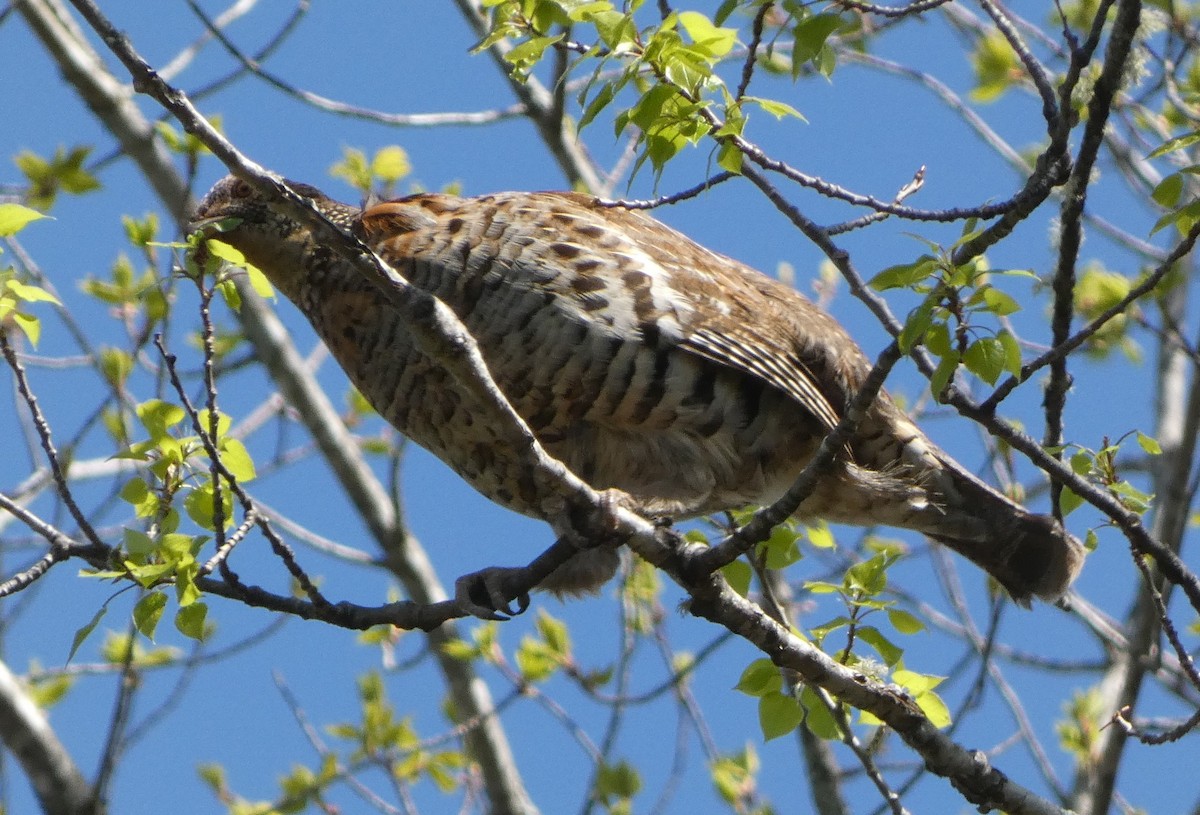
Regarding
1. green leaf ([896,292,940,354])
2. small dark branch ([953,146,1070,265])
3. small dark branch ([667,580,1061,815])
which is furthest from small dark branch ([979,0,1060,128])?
small dark branch ([667,580,1061,815])

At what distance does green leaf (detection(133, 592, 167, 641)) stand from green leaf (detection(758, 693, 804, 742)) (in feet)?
5.86

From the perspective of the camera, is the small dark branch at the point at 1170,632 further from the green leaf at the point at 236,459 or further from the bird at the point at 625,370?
the green leaf at the point at 236,459

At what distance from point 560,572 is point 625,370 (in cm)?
105

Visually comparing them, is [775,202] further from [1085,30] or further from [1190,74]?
[1085,30]

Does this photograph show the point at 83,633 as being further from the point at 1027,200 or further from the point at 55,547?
the point at 1027,200

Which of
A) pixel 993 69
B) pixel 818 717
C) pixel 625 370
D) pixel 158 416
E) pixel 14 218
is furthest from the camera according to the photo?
pixel 993 69

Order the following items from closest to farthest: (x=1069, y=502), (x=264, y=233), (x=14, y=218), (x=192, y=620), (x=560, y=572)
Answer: (x=14, y=218) < (x=192, y=620) < (x=1069, y=502) < (x=560, y=572) < (x=264, y=233)

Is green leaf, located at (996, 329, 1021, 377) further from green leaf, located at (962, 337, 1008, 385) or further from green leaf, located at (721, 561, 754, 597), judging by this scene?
green leaf, located at (721, 561, 754, 597)

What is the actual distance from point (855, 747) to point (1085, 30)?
16.5 feet

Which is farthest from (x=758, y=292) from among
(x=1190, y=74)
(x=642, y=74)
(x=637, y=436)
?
(x=1190, y=74)

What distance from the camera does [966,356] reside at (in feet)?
12.2

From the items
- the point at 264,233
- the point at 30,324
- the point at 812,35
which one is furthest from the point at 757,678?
the point at 264,233

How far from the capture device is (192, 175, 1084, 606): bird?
5168 millimetres

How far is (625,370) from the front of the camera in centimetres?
512
